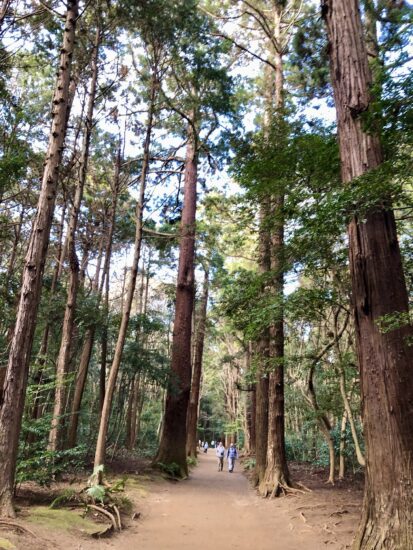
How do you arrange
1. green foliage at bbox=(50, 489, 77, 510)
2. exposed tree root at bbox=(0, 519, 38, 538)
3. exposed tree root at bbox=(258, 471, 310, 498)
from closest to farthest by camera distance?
exposed tree root at bbox=(0, 519, 38, 538)
green foliage at bbox=(50, 489, 77, 510)
exposed tree root at bbox=(258, 471, 310, 498)

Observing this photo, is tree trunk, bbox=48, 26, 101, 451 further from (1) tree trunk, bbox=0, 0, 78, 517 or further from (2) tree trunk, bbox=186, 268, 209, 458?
(2) tree trunk, bbox=186, 268, 209, 458

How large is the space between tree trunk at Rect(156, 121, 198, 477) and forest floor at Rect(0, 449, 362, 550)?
1979mm

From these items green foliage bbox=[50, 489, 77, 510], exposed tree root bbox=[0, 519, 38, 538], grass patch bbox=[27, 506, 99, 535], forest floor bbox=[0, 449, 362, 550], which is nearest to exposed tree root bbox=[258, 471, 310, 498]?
forest floor bbox=[0, 449, 362, 550]

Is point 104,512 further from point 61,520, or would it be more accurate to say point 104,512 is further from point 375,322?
point 375,322

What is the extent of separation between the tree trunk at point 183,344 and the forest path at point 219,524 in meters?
2.03

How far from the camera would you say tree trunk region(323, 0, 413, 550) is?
4152mm

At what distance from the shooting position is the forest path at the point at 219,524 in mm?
5805

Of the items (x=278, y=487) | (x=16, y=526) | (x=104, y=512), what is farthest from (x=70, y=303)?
(x=278, y=487)

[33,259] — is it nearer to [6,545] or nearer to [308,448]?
[6,545]

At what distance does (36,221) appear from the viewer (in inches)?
245

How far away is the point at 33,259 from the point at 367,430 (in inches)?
201

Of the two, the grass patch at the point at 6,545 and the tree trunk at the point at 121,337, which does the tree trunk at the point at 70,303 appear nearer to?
the tree trunk at the point at 121,337

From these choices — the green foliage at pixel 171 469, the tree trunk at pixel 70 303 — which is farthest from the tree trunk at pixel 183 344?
the tree trunk at pixel 70 303

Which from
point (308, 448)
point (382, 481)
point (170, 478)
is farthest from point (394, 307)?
point (308, 448)
